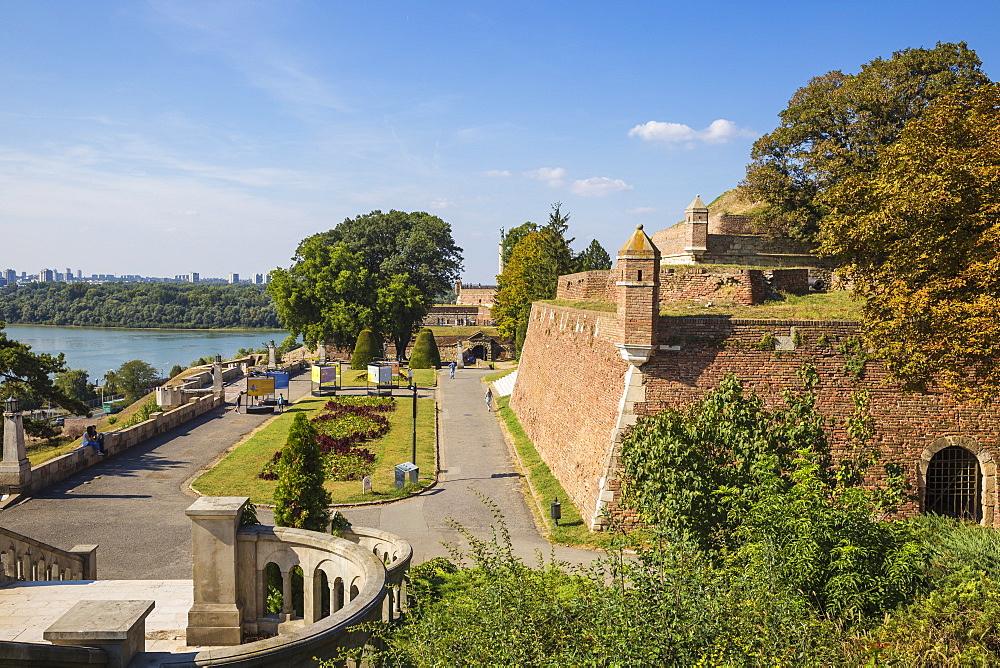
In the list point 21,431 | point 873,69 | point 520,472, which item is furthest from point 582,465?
point 873,69

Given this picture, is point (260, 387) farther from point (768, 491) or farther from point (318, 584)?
Answer: point (768, 491)

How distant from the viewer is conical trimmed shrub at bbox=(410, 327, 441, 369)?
155 feet

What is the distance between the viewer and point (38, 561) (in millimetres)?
9859

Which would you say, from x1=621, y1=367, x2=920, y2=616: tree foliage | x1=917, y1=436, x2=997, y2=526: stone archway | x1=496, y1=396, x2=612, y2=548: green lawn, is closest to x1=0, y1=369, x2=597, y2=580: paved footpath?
x1=496, y1=396, x2=612, y2=548: green lawn

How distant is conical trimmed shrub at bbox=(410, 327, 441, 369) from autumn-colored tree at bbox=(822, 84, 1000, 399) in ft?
121

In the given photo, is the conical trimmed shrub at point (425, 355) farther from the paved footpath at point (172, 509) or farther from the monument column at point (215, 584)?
the monument column at point (215, 584)

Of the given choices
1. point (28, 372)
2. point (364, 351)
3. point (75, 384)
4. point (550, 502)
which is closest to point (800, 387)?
point (550, 502)

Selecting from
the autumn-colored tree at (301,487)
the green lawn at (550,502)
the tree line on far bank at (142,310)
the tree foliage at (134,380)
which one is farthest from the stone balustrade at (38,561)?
the tree line on far bank at (142,310)

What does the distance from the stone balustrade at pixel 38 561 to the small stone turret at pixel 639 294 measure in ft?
35.1

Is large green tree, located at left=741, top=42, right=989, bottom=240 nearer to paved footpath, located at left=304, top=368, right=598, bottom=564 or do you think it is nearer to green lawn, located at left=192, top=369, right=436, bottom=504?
paved footpath, located at left=304, top=368, right=598, bottom=564

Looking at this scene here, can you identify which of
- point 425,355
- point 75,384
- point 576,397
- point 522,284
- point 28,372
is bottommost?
point 75,384

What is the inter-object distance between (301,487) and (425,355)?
118 ft

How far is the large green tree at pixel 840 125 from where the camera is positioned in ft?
67.9

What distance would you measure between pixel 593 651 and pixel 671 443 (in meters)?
7.56
